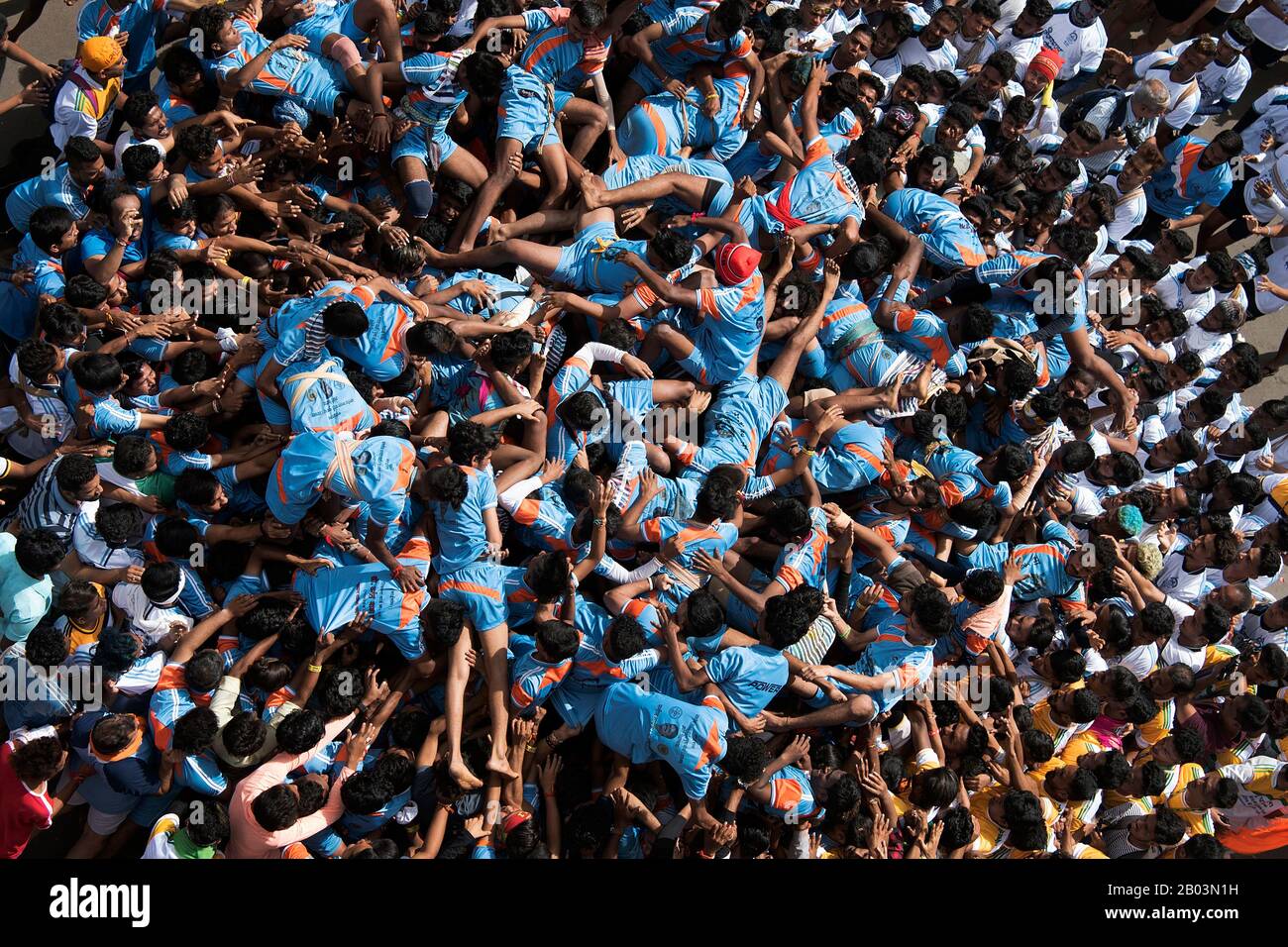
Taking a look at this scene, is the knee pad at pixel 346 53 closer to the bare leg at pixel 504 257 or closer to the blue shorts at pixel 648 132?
the bare leg at pixel 504 257

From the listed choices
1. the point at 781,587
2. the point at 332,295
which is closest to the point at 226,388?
the point at 332,295

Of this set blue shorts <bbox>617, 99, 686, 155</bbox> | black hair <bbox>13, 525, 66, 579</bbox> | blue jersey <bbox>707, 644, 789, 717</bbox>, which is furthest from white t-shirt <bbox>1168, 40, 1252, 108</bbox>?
black hair <bbox>13, 525, 66, 579</bbox>

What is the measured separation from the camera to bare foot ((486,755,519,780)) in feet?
19.7

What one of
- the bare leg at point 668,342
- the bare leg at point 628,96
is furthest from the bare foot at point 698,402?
the bare leg at point 628,96

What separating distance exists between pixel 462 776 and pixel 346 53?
4442 millimetres

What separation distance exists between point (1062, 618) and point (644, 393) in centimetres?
287

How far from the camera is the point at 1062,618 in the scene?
7.38m

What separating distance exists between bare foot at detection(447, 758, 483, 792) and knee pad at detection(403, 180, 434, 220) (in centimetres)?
338

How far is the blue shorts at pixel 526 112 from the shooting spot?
7383 mm

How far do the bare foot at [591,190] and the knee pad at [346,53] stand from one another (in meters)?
1.57

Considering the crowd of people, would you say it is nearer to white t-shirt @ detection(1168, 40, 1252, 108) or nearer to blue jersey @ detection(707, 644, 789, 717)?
blue jersey @ detection(707, 644, 789, 717)

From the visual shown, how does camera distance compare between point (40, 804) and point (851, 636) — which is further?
point (851, 636)

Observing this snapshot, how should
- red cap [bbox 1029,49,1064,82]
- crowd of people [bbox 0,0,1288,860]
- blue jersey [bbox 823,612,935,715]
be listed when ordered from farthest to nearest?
red cap [bbox 1029,49,1064,82]
blue jersey [bbox 823,612,935,715]
crowd of people [bbox 0,0,1288,860]

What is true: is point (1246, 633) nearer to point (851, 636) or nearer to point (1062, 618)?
point (1062, 618)
